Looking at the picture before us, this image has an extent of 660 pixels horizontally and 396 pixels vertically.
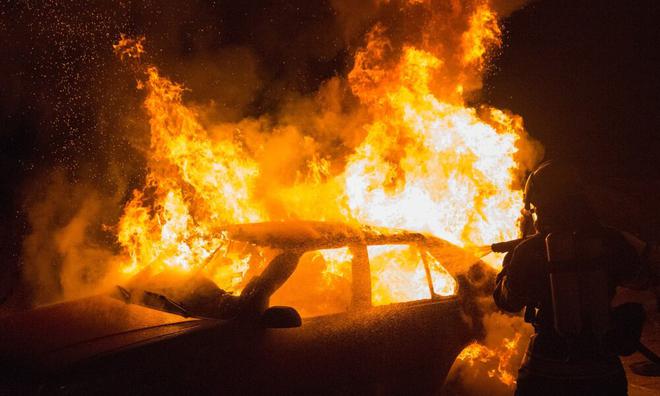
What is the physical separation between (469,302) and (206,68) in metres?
8.35

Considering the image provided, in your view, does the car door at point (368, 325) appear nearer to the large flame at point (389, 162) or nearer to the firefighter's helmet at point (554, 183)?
the firefighter's helmet at point (554, 183)

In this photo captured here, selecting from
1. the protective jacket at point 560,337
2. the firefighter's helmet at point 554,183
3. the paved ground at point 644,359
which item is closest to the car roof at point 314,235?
the protective jacket at point 560,337

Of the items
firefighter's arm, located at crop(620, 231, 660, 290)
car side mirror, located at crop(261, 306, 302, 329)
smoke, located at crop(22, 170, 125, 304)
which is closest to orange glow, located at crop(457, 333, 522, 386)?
car side mirror, located at crop(261, 306, 302, 329)

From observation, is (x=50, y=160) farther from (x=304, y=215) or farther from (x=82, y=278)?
(x=304, y=215)

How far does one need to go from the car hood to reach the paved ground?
14.9 ft

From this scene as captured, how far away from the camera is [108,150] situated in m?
10.6

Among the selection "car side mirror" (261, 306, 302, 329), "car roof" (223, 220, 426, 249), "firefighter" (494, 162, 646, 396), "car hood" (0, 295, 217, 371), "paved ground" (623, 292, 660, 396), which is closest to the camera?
"firefighter" (494, 162, 646, 396)

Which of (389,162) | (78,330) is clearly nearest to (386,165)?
(389,162)

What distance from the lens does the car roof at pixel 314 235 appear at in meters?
3.89

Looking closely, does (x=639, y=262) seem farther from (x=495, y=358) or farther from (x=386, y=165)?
(x=386, y=165)

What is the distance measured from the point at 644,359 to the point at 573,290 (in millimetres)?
4751

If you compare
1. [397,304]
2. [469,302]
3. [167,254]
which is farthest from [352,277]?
[167,254]

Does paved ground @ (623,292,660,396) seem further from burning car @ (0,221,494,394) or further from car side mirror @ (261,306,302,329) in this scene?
car side mirror @ (261,306,302,329)

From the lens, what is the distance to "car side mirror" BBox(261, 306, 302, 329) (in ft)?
10.6
